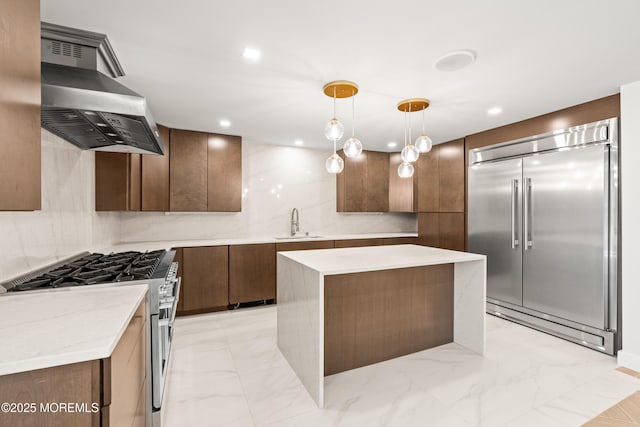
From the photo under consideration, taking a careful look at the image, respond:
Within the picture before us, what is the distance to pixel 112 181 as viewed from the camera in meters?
2.85

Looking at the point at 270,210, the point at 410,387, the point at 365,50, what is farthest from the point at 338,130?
the point at 270,210

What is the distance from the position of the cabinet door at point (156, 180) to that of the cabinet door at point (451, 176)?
372cm

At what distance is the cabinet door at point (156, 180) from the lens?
3.34 meters

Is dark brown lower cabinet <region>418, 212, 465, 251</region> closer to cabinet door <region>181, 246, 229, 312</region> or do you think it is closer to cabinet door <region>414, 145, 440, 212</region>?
cabinet door <region>414, 145, 440, 212</region>

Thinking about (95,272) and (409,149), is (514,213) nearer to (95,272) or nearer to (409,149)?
(409,149)

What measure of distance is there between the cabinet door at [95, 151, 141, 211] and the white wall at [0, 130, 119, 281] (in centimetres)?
7

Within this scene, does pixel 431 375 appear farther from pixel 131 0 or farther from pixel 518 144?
pixel 131 0

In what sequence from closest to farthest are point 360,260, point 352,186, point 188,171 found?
point 360,260 → point 188,171 → point 352,186

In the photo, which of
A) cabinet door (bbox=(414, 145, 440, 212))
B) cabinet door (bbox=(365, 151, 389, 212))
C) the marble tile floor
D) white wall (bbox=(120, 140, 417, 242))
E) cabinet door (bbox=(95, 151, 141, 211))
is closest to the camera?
the marble tile floor

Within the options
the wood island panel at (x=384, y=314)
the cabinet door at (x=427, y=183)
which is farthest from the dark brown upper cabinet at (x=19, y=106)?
the cabinet door at (x=427, y=183)

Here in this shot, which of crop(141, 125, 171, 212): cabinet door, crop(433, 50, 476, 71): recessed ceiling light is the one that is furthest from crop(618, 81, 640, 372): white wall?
crop(141, 125, 171, 212): cabinet door

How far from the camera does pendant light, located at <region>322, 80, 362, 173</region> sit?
2151 millimetres

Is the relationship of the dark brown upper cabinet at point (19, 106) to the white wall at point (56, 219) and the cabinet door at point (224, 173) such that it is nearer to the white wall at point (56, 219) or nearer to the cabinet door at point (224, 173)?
the white wall at point (56, 219)

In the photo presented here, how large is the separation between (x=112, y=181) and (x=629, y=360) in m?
4.73
